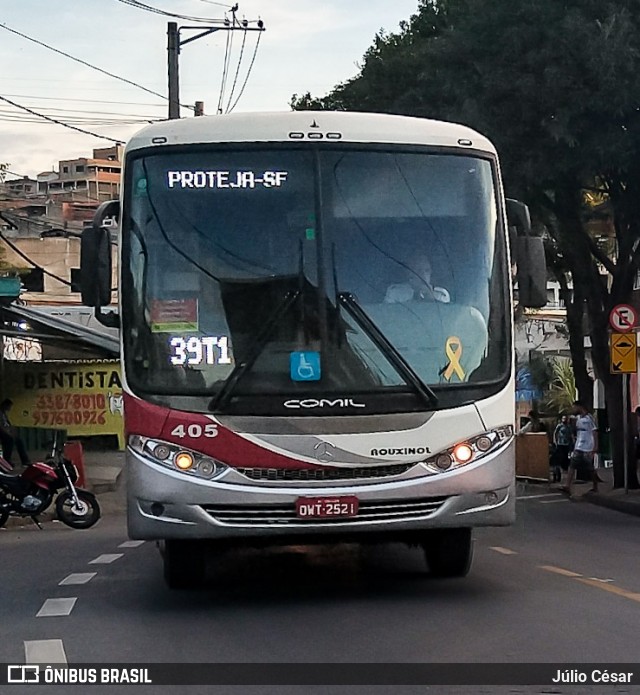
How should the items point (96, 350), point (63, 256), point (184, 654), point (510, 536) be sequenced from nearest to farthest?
point (184, 654) < point (510, 536) < point (96, 350) < point (63, 256)

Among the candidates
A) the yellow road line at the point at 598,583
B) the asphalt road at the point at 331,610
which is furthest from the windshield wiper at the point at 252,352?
the yellow road line at the point at 598,583

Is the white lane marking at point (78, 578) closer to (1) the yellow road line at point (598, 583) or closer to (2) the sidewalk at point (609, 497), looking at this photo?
(1) the yellow road line at point (598, 583)

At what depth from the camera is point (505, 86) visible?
19859 millimetres

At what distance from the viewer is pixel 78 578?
1201 centimetres

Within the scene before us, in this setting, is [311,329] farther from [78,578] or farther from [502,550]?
[502,550]

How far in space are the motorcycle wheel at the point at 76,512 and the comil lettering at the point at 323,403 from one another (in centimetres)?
953

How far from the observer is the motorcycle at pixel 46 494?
1741cm

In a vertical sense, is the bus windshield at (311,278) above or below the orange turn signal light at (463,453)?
above

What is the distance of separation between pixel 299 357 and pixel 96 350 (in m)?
19.8

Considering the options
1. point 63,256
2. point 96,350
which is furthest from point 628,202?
point 63,256

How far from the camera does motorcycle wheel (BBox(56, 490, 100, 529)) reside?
1791 centimetres

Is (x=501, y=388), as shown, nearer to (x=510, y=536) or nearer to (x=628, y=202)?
(x=510, y=536)

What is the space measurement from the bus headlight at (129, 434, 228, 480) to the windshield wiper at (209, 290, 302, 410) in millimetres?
354
